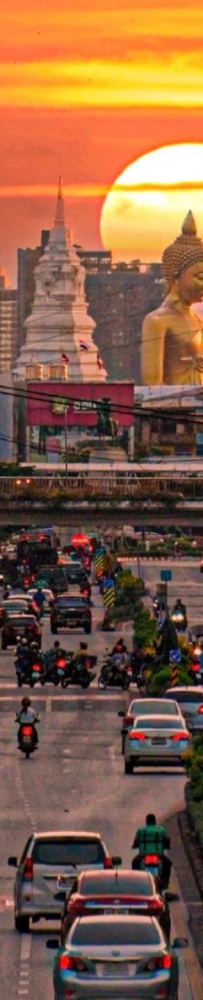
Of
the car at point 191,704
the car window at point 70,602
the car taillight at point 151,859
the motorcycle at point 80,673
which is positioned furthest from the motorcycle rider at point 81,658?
the car taillight at point 151,859

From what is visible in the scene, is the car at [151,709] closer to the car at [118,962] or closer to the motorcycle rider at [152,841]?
the motorcycle rider at [152,841]

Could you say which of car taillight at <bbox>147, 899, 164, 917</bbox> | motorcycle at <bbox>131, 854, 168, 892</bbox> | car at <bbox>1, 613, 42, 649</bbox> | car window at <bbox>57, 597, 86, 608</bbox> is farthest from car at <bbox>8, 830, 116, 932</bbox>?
car window at <bbox>57, 597, 86, 608</bbox>

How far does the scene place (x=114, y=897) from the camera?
26109 millimetres

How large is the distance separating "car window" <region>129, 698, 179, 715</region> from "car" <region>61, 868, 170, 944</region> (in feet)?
83.0

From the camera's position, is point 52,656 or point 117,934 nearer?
point 117,934

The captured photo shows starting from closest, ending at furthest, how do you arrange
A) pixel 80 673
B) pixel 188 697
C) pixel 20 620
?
pixel 188 697
pixel 80 673
pixel 20 620

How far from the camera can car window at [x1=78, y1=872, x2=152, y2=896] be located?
87.6 feet

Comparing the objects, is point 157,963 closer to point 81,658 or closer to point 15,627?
point 81,658

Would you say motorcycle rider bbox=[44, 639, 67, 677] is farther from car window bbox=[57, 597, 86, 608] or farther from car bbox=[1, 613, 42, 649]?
car window bbox=[57, 597, 86, 608]

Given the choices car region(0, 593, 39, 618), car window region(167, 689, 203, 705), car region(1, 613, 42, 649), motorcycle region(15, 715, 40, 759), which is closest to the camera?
motorcycle region(15, 715, 40, 759)

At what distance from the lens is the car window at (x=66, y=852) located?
31.6m

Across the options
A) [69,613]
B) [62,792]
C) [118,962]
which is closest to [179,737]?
[62,792]

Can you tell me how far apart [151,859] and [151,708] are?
20.0 m

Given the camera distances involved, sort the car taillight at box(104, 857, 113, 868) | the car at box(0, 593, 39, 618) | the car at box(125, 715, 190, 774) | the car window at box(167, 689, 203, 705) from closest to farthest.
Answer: the car taillight at box(104, 857, 113, 868) → the car at box(125, 715, 190, 774) → the car window at box(167, 689, 203, 705) → the car at box(0, 593, 39, 618)
